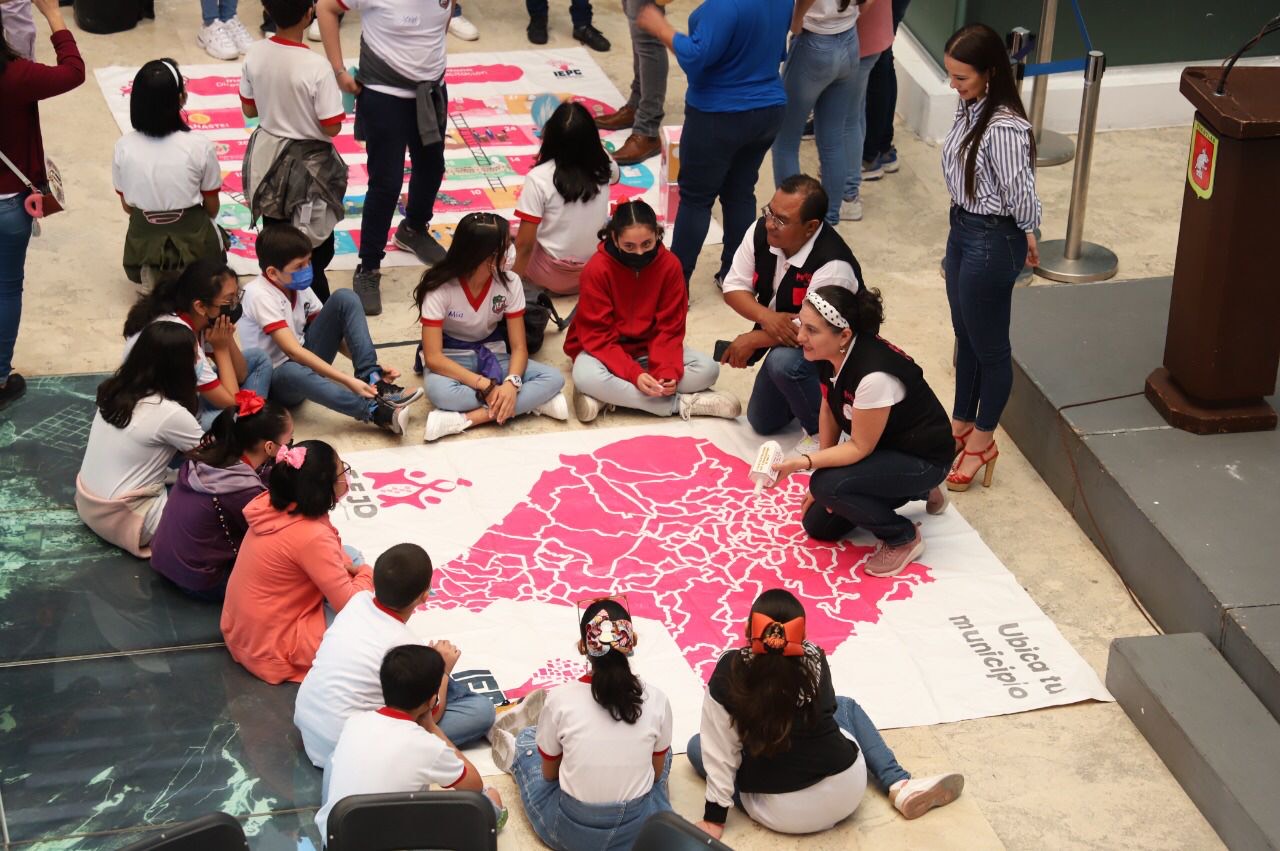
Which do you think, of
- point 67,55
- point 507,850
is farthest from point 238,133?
point 507,850

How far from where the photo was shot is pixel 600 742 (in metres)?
3.58

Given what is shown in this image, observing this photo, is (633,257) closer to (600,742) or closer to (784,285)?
(784,285)

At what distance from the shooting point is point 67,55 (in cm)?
520

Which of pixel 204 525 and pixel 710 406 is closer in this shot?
pixel 204 525

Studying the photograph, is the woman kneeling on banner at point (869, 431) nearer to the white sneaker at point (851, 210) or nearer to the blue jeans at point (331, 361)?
the blue jeans at point (331, 361)

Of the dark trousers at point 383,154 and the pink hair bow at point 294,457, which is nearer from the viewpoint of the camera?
the pink hair bow at point 294,457

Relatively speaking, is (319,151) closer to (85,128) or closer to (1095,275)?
(85,128)

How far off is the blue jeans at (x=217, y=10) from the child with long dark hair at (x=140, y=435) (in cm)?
432

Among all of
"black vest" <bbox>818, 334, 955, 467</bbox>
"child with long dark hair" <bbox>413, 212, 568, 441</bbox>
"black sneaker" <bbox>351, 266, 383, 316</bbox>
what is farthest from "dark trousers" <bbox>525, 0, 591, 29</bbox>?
"black vest" <bbox>818, 334, 955, 467</bbox>

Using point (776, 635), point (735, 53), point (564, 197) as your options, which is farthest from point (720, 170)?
point (776, 635)

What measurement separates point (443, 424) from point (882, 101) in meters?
2.93

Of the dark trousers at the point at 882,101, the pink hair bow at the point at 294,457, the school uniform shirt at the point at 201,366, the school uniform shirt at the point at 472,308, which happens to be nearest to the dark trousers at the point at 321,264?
the school uniform shirt at the point at 472,308

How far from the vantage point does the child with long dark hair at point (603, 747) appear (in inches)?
139

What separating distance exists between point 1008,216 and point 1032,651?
1.32 metres
